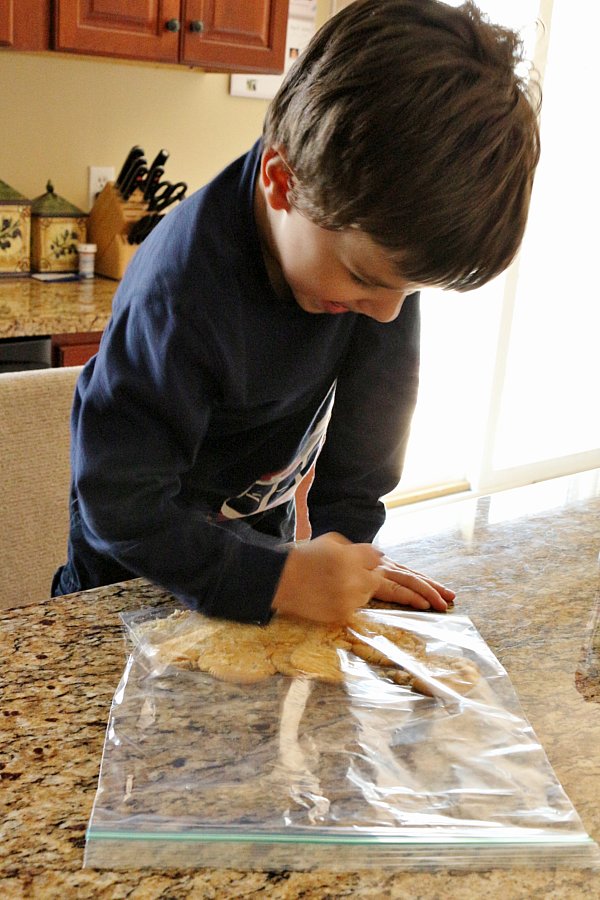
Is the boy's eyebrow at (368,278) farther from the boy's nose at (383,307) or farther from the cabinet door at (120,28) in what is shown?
the cabinet door at (120,28)

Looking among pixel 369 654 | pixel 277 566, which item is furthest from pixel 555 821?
pixel 277 566

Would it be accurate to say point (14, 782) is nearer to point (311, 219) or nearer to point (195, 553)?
point (195, 553)

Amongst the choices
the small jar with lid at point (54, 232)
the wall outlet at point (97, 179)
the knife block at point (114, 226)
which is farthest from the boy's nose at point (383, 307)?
the wall outlet at point (97, 179)

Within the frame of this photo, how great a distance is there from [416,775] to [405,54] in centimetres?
49

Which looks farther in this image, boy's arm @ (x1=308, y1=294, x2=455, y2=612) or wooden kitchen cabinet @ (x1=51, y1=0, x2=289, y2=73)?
wooden kitchen cabinet @ (x1=51, y1=0, x2=289, y2=73)

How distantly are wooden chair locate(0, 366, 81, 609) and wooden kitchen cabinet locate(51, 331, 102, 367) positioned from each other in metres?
0.86

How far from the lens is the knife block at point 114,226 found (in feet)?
8.17

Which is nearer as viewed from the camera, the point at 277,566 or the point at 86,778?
the point at 86,778

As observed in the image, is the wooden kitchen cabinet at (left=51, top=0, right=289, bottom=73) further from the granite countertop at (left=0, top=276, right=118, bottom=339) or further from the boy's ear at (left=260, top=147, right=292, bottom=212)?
the boy's ear at (left=260, top=147, right=292, bottom=212)

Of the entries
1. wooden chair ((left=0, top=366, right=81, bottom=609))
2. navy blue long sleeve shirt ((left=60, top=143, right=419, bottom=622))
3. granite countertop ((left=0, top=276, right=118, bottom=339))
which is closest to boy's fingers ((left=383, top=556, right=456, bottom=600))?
navy blue long sleeve shirt ((left=60, top=143, right=419, bottom=622))

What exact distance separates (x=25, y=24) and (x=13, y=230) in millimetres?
534

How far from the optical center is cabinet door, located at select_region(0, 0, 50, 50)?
2043 millimetres

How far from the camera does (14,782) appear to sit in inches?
22.2

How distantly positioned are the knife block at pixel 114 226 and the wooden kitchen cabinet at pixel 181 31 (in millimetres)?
388
